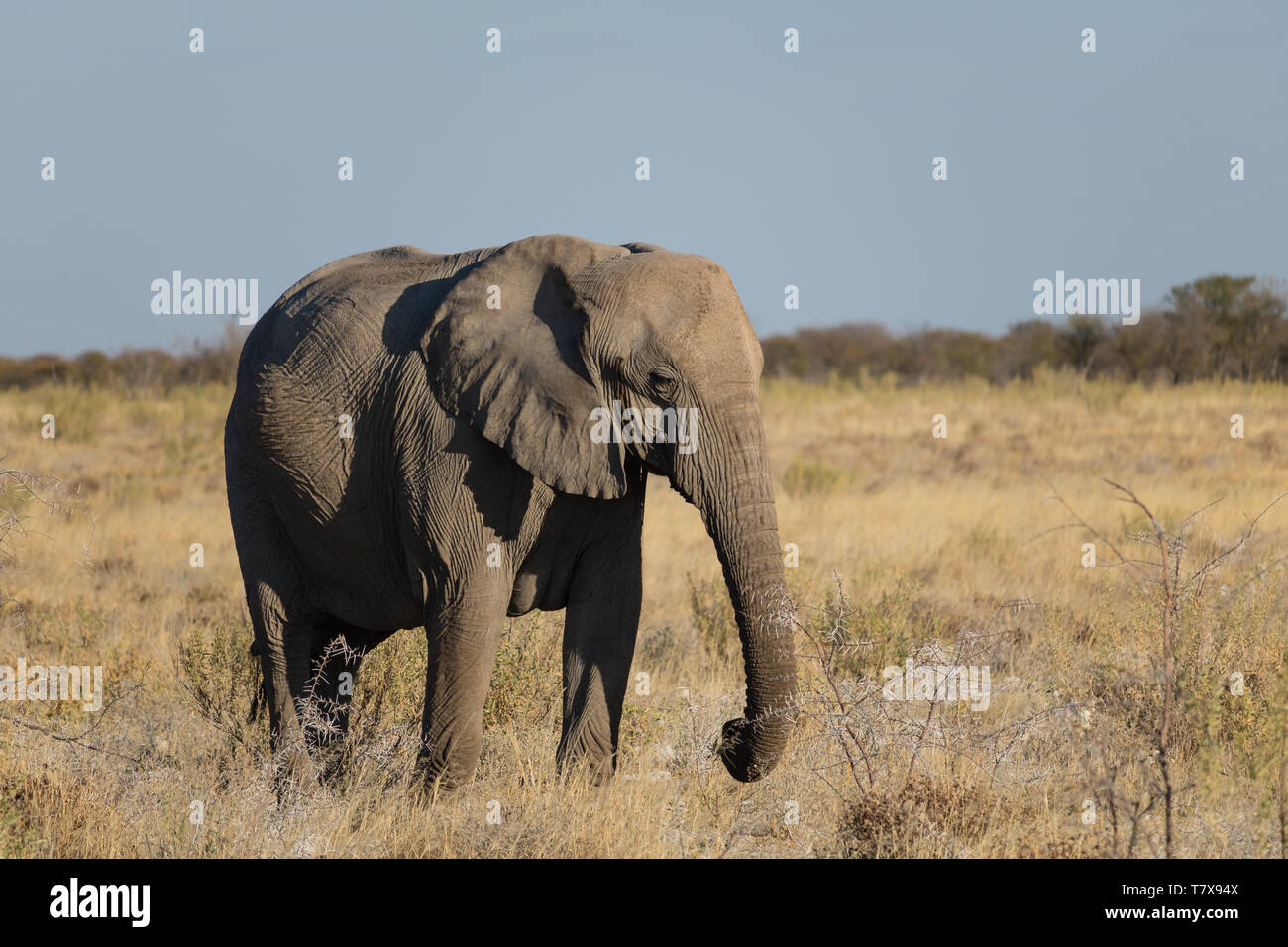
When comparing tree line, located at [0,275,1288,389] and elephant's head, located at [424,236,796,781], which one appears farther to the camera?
tree line, located at [0,275,1288,389]

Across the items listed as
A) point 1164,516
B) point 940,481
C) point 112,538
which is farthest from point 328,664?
point 940,481

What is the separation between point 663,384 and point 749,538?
0.67 m

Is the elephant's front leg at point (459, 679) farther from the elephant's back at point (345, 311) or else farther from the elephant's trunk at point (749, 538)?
the elephant's back at point (345, 311)

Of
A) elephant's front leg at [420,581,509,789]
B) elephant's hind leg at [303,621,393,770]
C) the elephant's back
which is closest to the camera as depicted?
elephant's front leg at [420,581,509,789]

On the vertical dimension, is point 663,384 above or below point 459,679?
above

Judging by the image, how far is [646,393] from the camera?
5.54 metres

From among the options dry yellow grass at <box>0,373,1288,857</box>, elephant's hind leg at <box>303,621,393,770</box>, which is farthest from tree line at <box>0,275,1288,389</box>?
elephant's hind leg at <box>303,621,393,770</box>

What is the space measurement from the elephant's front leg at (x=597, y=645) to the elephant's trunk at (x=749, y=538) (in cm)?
75

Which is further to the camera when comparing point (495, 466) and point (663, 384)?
point (495, 466)

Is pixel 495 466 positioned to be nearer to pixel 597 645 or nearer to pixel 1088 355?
pixel 597 645

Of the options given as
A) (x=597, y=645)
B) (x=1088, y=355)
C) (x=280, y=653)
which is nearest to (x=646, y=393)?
(x=597, y=645)

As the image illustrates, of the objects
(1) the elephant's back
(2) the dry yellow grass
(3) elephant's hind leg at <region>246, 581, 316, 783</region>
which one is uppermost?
(1) the elephant's back

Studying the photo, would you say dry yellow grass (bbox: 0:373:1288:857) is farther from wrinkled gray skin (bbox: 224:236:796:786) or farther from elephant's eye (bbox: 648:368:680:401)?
elephant's eye (bbox: 648:368:680:401)

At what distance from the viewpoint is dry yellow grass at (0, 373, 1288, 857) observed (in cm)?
570
